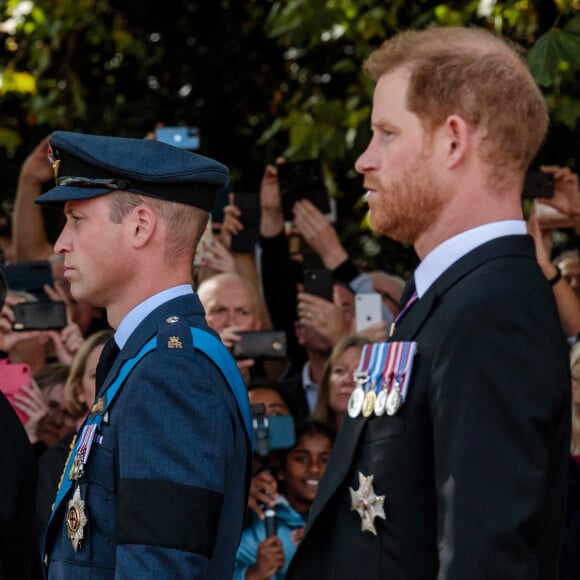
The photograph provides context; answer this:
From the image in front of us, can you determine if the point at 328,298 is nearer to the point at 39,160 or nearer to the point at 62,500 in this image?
the point at 39,160

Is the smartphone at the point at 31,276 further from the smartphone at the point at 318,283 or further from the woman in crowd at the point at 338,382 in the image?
the woman in crowd at the point at 338,382

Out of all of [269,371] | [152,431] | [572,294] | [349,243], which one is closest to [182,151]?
[152,431]

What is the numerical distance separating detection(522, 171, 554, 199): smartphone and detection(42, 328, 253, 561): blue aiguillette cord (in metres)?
3.59

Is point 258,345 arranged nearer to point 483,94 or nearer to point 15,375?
point 15,375

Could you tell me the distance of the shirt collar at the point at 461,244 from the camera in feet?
8.07

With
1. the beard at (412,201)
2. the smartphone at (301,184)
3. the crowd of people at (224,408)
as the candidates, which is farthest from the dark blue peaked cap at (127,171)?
the smartphone at (301,184)

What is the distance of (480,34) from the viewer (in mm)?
2535

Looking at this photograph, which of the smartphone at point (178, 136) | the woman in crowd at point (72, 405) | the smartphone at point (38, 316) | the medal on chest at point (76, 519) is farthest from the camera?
the smartphone at point (178, 136)

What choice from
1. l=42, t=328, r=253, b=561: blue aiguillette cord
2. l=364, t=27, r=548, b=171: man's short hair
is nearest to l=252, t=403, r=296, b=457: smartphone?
l=42, t=328, r=253, b=561: blue aiguillette cord

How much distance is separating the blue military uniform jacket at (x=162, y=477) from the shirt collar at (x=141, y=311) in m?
0.03

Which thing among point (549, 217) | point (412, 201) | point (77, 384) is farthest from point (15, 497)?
point (549, 217)

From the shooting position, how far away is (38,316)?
239 inches

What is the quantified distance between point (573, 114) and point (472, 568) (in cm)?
583

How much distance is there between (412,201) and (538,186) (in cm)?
398
